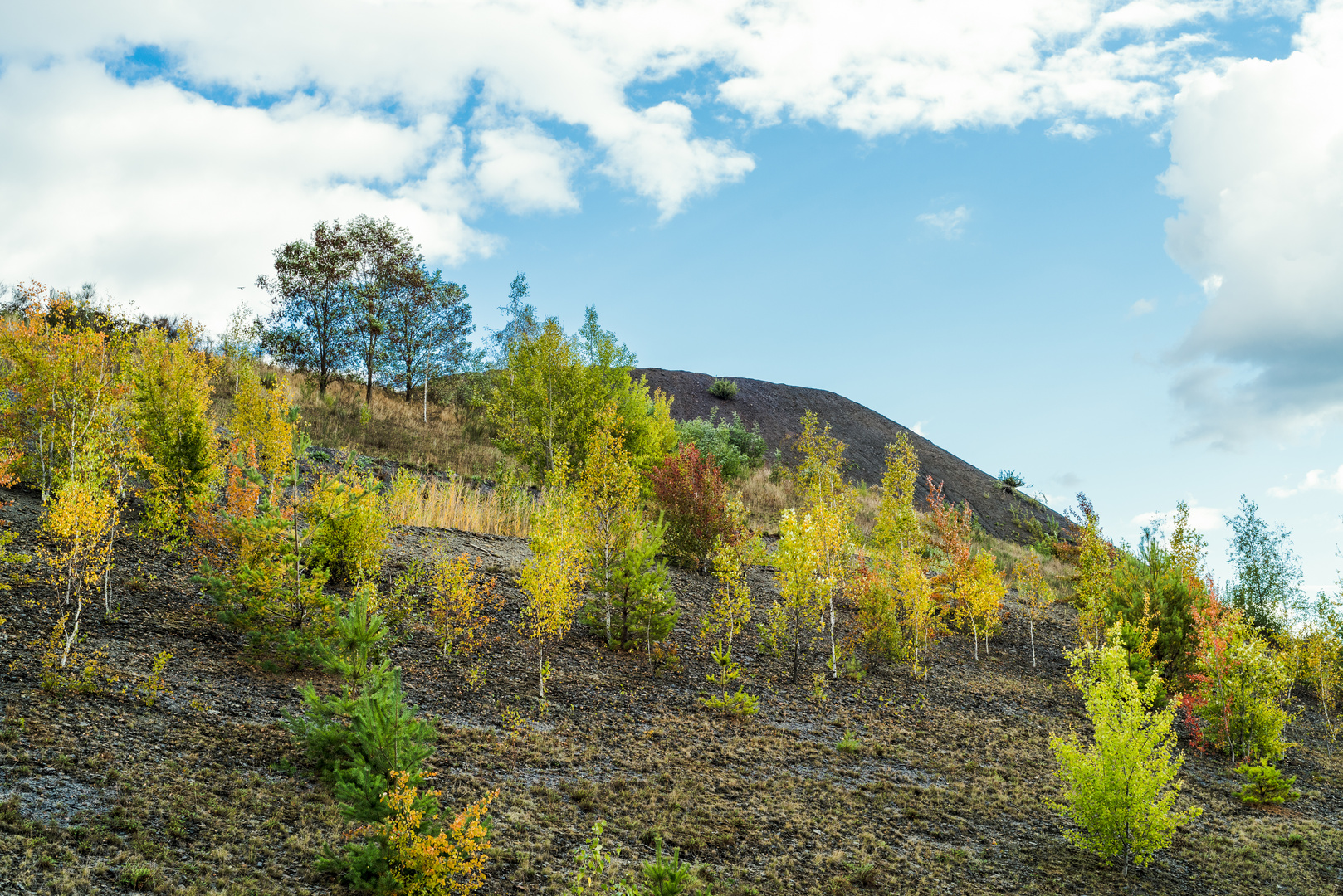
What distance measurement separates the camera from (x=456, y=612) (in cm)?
827

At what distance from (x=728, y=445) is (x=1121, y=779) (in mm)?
21830

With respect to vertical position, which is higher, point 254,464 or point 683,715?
point 254,464

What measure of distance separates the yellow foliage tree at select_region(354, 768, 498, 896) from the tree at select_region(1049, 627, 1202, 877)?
4.24 m

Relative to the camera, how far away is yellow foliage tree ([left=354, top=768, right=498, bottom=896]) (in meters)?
3.24

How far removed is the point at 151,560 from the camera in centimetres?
798

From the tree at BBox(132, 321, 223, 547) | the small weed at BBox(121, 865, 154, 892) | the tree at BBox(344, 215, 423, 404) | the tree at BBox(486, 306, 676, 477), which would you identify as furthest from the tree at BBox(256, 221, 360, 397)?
the small weed at BBox(121, 865, 154, 892)

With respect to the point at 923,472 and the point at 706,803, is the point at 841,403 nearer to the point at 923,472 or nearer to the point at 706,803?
the point at 923,472

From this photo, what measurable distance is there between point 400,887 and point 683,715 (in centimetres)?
391

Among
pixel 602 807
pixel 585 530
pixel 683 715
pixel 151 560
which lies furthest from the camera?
pixel 585 530

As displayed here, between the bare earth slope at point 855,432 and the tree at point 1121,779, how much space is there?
28.2 meters

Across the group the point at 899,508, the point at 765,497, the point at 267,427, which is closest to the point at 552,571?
the point at 267,427

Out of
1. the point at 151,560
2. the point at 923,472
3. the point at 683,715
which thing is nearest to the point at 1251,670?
the point at 683,715

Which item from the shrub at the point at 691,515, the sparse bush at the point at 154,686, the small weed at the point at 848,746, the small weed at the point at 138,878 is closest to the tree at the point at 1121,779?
the small weed at the point at 848,746

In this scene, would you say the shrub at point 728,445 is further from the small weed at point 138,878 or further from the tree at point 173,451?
the small weed at point 138,878
